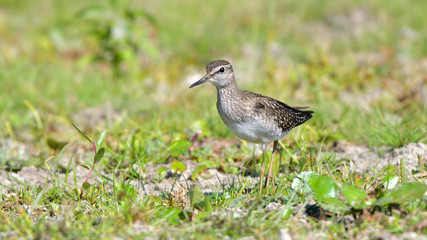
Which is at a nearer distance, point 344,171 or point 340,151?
point 344,171

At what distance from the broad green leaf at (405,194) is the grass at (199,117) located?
10 millimetres

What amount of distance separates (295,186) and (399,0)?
7.00 meters

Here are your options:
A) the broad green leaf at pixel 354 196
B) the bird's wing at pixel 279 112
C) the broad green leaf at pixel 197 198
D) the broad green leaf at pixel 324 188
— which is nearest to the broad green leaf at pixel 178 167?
the bird's wing at pixel 279 112

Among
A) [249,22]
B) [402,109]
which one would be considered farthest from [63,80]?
[402,109]

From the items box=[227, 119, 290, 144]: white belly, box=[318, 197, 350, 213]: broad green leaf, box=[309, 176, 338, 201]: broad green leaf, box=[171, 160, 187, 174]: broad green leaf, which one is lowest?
box=[171, 160, 187, 174]: broad green leaf

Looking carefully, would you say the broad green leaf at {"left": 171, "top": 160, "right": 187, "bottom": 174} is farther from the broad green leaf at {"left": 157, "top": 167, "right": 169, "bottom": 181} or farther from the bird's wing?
the bird's wing

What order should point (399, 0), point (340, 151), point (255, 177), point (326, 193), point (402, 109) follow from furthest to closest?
point (399, 0)
point (402, 109)
point (340, 151)
point (255, 177)
point (326, 193)

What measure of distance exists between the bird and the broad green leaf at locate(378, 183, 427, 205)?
3.34 ft

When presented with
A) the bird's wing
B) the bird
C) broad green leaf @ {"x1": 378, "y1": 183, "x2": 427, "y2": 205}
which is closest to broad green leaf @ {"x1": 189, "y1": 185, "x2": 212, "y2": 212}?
the bird

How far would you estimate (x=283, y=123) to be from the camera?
481cm

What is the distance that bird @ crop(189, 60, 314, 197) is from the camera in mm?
4574

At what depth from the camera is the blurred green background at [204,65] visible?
260 inches

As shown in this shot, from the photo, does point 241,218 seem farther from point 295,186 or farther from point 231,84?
point 231,84

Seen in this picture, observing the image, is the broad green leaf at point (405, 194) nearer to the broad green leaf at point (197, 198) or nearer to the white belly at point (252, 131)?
the white belly at point (252, 131)
